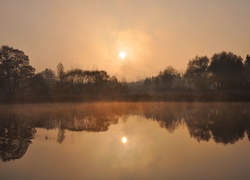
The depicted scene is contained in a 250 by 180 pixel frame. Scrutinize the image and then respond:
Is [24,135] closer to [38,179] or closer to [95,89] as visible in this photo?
[38,179]

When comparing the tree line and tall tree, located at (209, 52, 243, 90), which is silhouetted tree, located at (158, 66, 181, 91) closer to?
the tree line

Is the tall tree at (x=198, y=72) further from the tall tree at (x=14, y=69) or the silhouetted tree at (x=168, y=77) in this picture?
the tall tree at (x=14, y=69)

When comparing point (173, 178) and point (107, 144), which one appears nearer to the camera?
point (173, 178)

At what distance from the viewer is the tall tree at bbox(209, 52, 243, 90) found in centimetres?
8172

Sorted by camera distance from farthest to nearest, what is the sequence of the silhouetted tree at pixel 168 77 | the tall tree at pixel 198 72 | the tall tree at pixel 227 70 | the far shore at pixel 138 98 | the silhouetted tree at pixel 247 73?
the silhouetted tree at pixel 168 77 → the tall tree at pixel 198 72 → the tall tree at pixel 227 70 → the silhouetted tree at pixel 247 73 → the far shore at pixel 138 98

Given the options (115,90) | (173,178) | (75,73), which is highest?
(75,73)

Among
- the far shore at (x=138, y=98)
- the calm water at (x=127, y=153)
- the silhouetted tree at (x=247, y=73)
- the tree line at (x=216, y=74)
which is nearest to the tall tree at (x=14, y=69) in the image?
the far shore at (x=138, y=98)

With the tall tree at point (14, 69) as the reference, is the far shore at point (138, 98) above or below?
below

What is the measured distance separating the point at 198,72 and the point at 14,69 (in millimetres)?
61375

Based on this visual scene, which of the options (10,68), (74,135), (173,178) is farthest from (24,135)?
(10,68)

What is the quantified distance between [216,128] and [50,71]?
314ft

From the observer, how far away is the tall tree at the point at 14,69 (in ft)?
200

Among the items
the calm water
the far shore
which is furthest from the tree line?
the calm water

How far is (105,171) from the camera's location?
11.0 meters
